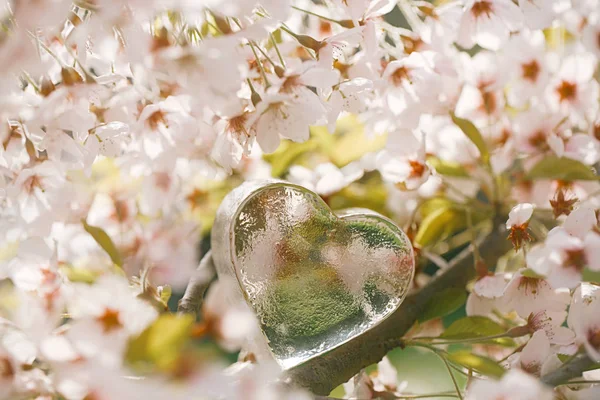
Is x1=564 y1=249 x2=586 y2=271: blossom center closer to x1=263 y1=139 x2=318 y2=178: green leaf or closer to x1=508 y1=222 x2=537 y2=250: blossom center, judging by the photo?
x1=508 y1=222 x2=537 y2=250: blossom center

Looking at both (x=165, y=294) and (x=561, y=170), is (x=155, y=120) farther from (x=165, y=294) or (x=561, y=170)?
(x=561, y=170)

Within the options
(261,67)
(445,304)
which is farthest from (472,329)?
(261,67)

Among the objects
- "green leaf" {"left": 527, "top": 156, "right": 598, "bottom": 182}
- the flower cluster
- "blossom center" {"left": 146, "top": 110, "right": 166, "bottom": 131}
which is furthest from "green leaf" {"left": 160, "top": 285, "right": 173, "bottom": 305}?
"green leaf" {"left": 527, "top": 156, "right": 598, "bottom": 182}

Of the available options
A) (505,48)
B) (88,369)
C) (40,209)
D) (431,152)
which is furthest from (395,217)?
(88,369)

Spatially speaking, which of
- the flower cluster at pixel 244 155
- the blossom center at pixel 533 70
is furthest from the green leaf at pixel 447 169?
the blossom center at pixel 533 70

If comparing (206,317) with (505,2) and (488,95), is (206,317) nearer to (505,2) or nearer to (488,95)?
(505,2)
